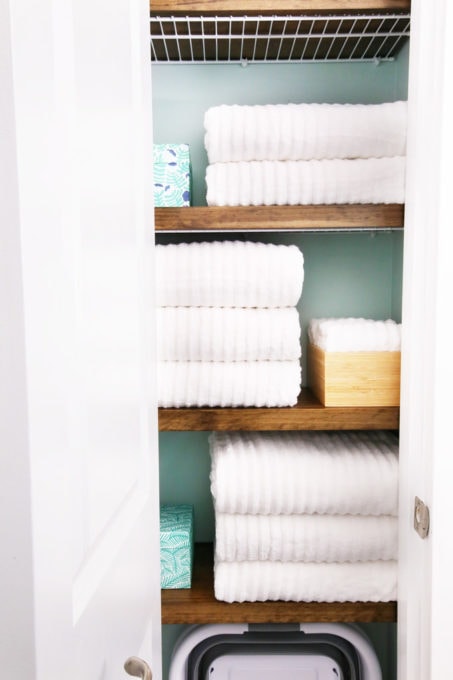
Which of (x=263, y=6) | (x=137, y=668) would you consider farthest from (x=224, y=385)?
(x=263, y=6)

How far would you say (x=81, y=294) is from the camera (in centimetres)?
49

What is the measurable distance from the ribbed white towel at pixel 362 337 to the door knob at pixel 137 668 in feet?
2.17

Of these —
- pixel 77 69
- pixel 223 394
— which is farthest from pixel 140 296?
pixel 223 394

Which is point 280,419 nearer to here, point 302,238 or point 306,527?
point 306,527

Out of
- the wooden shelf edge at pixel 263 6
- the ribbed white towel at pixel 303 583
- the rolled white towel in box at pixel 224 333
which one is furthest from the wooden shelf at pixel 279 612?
the wooden shelf edge at pixel 263 6

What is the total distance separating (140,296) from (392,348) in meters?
0.56

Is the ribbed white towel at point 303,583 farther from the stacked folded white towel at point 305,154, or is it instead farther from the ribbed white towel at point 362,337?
the stacked folded white towel at point 305,154

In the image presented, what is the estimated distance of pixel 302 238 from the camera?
4.47 ft

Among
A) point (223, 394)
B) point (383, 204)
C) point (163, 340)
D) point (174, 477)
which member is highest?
point (383, 204)

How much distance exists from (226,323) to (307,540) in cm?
44

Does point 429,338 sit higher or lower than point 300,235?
lower

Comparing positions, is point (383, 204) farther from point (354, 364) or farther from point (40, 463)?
point (40, 463)

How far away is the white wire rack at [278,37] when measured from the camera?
1082 millimetres

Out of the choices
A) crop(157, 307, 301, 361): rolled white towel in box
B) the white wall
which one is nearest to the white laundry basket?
crop(157, 307, 301, 361): rolled white towel in box
